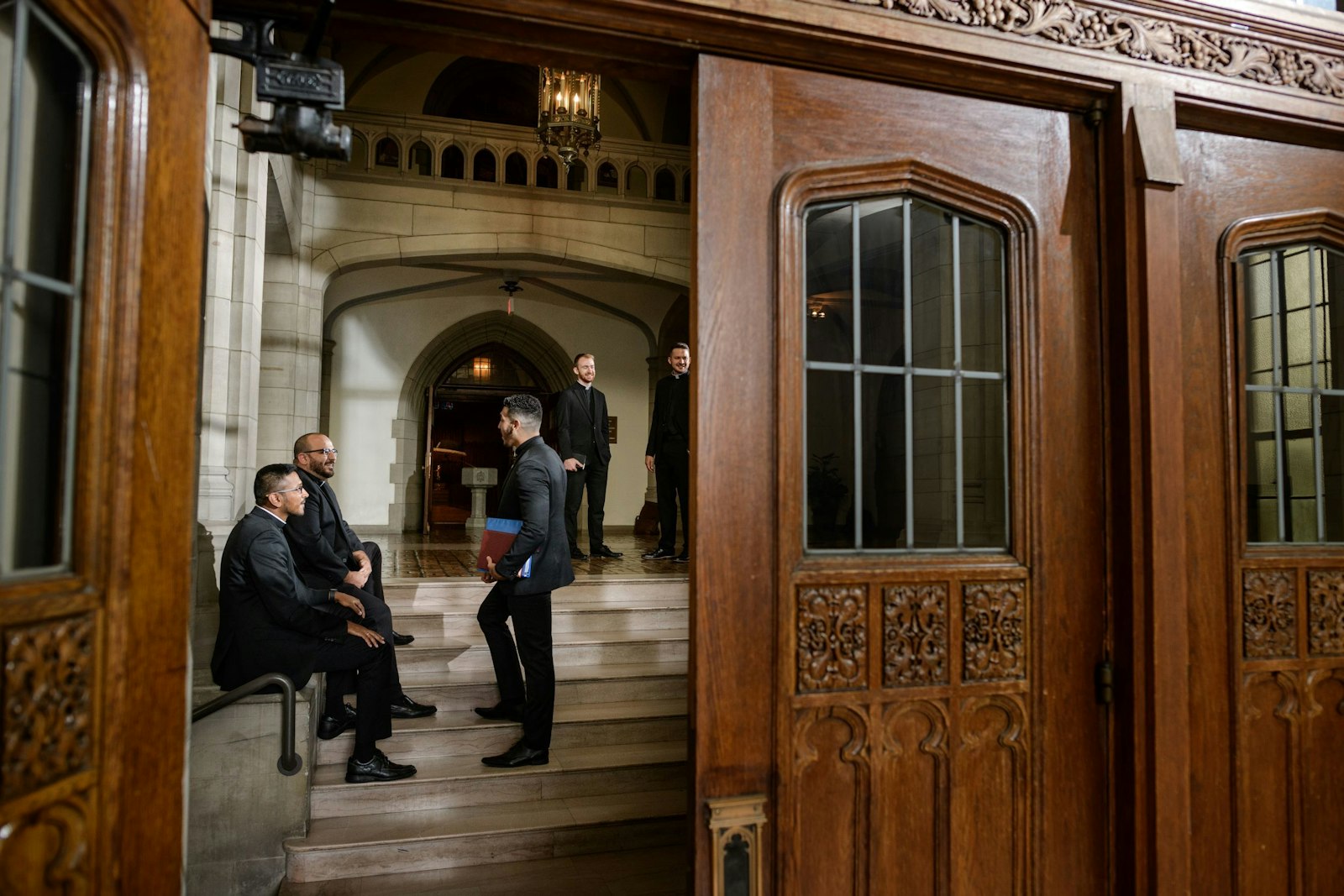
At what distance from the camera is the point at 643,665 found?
5062mm

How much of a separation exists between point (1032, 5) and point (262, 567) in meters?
3.21

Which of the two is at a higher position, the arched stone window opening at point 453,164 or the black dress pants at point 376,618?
the arched stone window opening at point 453,164

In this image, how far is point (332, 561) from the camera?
414 centimetres

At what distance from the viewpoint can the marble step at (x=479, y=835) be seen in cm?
339

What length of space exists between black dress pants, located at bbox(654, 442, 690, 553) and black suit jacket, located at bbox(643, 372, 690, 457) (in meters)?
0.06

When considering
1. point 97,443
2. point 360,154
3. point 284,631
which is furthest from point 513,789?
point 360,154

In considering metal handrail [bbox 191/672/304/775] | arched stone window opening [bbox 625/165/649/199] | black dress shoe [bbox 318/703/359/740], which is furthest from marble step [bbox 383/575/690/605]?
arched stone window opening [bbox 625/165/649/199]

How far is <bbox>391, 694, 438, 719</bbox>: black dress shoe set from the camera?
4309 mm

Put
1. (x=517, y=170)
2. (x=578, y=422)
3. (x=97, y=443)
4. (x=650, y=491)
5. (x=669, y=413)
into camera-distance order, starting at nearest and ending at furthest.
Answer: (x=97, y=443), (x=669, y=413), (x=578, y=422), (x=517, y=170), (x=650, y=491)

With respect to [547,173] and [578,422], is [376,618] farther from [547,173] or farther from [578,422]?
[547,173]

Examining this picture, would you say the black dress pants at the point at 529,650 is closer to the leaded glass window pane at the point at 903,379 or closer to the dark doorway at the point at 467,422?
the leaded glass window pane at the point at 903,379

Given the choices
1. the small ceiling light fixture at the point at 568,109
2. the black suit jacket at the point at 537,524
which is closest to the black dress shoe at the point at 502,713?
the black suit jacket at the point at 537,524

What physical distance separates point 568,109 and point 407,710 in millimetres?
4610

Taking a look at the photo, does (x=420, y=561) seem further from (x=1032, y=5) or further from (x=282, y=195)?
(x=1032, y=5)
